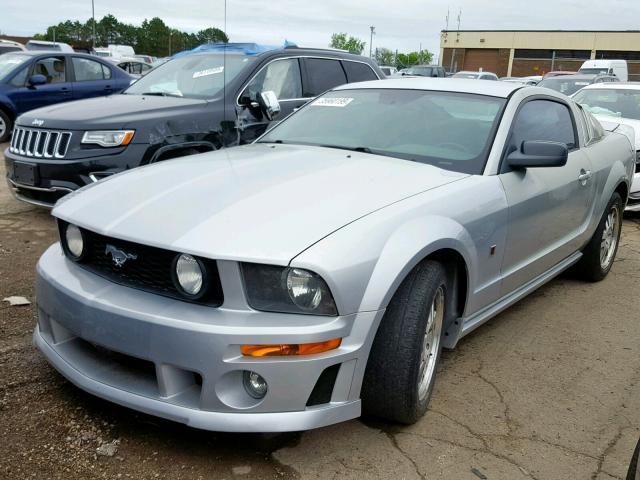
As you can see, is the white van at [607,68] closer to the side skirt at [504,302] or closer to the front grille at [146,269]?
the side skirt at [504,302]

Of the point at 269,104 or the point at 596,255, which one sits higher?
the point at 269,104

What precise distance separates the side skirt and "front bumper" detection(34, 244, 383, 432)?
100 centimetres

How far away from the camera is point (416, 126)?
3752mm

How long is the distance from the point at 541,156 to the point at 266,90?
11.6 ft

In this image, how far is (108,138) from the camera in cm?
546

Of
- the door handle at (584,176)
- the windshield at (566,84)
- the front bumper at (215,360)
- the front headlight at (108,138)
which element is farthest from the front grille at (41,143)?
the windshield at (566,84)

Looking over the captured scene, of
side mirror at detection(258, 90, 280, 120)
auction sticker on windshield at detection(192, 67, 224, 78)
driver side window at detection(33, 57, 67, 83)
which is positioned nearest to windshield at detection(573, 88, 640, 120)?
side mirror at detection(258, 90, 280, 120)

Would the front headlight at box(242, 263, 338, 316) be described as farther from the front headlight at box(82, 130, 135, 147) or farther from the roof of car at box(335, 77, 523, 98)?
the front headlight at box(82, 130, 135, 147)

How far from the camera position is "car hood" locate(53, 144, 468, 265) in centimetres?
246

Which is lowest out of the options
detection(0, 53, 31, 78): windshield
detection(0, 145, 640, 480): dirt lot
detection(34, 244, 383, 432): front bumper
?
detection(0, 145, 640, 480): dirt lot

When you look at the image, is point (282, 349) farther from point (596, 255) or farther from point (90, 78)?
point (90, 78)

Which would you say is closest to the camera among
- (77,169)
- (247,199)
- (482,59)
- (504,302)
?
(247,199)

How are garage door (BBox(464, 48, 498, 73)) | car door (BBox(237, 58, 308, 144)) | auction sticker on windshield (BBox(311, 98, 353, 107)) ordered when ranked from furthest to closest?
garage door (BBox(464, 48, 498, 73)) < car door (BBox(237, 58, 308, 144)) < auction sticker on windshield (BBox(311, 98, 353, 107))

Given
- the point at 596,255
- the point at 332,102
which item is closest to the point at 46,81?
the point at 332,102
